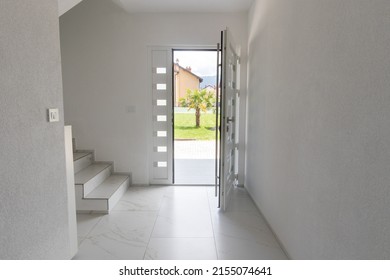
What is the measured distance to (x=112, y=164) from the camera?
413 cm

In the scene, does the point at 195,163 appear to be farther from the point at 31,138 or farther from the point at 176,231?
the point at 31,138

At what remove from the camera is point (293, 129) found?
6.64 ft

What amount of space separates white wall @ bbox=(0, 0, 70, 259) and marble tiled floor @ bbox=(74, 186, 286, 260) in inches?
19.8

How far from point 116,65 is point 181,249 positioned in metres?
2.91

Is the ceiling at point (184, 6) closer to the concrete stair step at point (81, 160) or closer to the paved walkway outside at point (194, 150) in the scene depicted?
the concrete stair step at point (81, 160)

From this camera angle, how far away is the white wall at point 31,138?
4.63 feet

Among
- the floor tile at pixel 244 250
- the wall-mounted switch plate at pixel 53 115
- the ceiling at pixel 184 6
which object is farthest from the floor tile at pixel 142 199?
the ceiling at pixel 184 6

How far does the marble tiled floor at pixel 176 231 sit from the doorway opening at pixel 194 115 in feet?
3.29

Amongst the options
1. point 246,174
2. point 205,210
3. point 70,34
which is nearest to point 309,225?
point 205,210

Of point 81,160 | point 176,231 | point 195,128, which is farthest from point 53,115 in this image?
point 195,128

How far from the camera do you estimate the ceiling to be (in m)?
3.52

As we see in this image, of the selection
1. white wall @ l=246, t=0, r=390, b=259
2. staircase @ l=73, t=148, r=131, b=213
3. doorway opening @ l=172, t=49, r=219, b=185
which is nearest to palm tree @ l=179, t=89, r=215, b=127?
doorway opening @ l=172, t=49, r=219, b=185

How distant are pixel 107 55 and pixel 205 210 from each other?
2712 millimetres

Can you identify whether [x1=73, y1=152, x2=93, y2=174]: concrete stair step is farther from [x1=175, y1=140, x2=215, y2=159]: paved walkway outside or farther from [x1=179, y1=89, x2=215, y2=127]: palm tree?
[x1=179, y1=89, x2=215, y2=127]: palm tree
